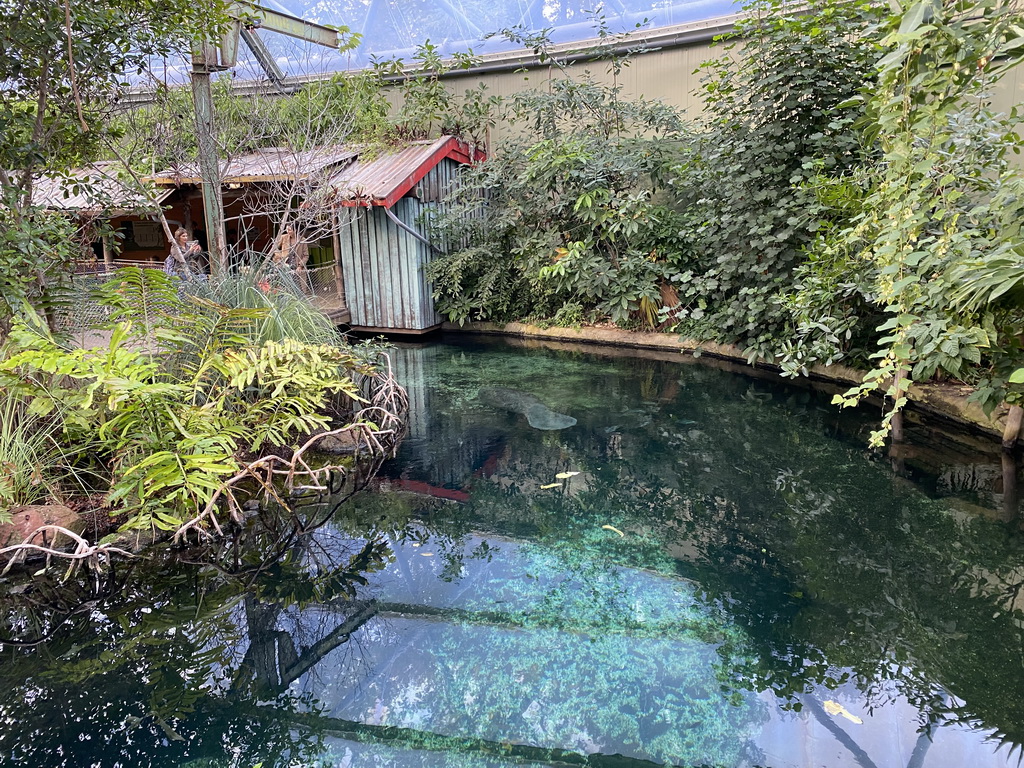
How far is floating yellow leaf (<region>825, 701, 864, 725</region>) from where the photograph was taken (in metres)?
2.37

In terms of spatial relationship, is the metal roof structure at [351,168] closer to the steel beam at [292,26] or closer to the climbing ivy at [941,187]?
the steel beam at [292,26]

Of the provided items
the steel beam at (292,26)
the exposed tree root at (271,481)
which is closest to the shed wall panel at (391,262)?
the steel beam at (292,26)

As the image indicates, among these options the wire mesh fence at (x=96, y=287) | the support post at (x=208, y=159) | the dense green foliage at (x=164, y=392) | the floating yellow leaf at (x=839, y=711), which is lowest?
the floating yellow leaf at (x=839, y=711)

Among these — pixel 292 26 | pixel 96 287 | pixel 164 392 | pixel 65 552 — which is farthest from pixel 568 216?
pixel 65 552

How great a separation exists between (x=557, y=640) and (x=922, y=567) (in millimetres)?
1870

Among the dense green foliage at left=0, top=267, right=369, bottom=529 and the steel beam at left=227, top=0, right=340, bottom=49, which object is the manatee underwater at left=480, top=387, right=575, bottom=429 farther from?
the steel beam at left=227, top=0, right=340, bottom=49

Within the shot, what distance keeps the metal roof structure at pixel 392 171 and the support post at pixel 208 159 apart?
2455mm

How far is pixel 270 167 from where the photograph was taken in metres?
7.08

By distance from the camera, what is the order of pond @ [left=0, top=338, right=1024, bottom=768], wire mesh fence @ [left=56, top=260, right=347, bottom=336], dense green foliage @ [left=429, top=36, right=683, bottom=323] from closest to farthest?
pond @ [left=0, top=338, right=1024, bottom=768]
wire mesh fence @ [left=56, top=260, right=347, bottom=336]
dense green foliage @ [left=429, top=36, right=683, bottom=323]

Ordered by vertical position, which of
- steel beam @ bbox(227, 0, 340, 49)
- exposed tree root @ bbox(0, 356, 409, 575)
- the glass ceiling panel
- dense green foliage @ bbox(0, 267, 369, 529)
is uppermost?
the glass ceiling panel

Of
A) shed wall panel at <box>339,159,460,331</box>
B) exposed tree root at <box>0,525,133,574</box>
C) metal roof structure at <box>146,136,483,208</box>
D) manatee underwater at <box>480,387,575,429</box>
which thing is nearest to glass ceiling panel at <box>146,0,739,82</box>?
metal roof structure at <box>146,136,483,208</box>

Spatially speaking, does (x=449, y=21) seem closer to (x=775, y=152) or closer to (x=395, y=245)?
(x=395, y=245)

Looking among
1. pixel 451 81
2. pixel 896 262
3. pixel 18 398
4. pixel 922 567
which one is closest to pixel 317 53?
pixel 451 81

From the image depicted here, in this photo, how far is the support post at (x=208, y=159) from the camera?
5.05 metres
